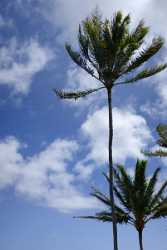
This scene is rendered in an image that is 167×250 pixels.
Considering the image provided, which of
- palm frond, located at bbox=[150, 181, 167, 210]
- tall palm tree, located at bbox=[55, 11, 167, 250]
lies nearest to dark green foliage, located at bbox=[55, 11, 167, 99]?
tall palm tree, located at bbox=[55, 11, 167, 250]

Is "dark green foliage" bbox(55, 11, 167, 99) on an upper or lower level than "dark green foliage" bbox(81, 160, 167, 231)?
upper

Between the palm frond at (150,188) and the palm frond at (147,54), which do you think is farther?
the palm frond at (150,188)

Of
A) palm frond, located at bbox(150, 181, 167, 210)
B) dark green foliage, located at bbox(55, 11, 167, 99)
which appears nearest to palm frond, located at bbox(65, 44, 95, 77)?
dark green foliage, located at bbox(55, 11, 167, 99)

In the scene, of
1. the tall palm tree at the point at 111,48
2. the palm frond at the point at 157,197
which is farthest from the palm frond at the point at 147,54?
the palm frond at the point at 157,197

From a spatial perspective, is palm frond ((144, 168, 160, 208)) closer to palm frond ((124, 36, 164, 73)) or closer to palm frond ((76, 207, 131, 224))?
palm frond ((76, 207, 131, 224))

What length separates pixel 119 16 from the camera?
19.4 meters

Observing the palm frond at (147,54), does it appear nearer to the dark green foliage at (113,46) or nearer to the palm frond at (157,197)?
the dark green foliage at (113,46)

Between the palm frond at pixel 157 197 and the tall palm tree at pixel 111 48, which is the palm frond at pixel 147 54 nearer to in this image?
the tall palm tree at pixel 111 48

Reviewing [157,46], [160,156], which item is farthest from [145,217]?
[157,46]

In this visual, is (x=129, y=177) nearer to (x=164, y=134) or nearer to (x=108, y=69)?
(x=164, y=134)

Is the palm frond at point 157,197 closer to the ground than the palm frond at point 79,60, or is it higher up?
closer to the ground

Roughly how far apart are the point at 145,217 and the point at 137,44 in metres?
11.7

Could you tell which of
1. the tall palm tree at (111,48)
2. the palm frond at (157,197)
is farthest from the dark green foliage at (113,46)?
the palm frond at (157,197)

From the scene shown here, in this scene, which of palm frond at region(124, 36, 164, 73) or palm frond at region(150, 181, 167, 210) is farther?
palm frond at region(150, 181, 167, 210)
